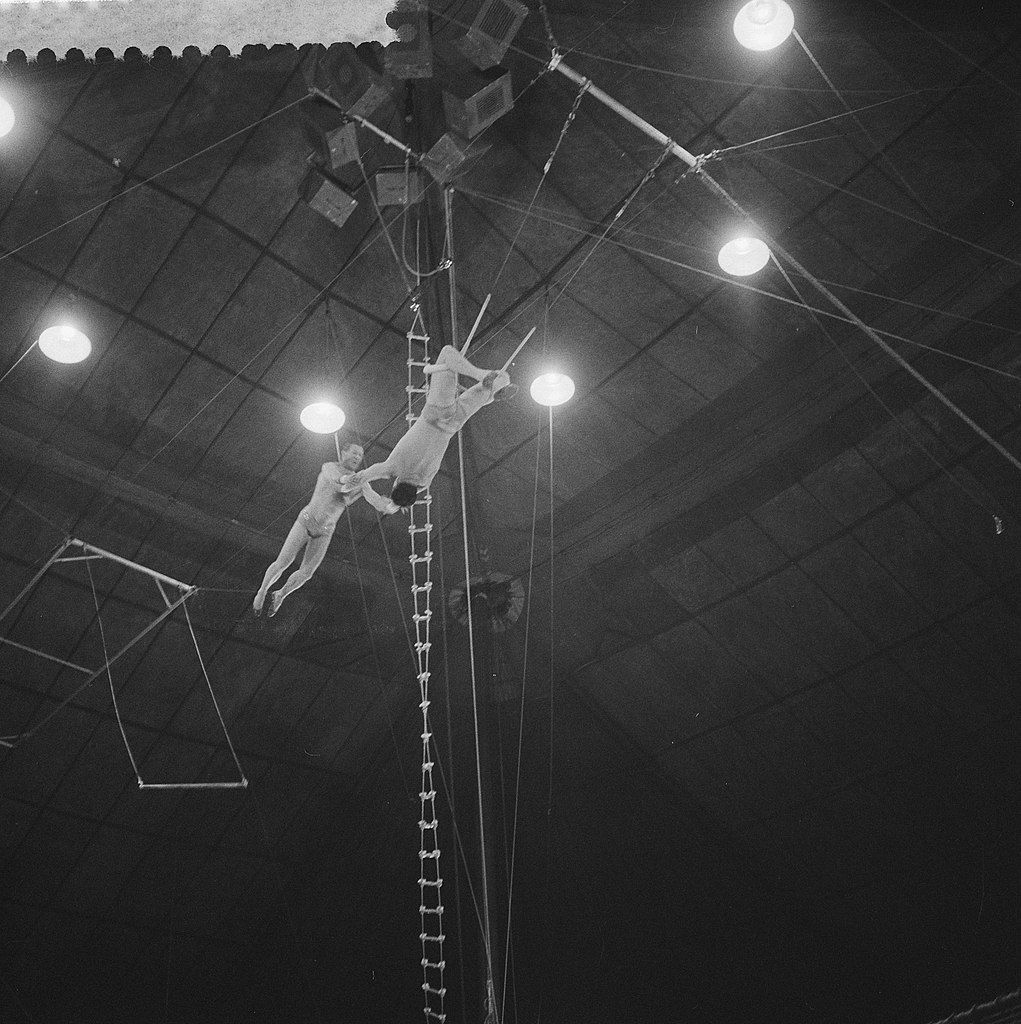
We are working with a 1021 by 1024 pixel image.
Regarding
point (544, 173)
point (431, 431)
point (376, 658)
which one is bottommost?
point (431, 431)

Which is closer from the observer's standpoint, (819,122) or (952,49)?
(952,49)

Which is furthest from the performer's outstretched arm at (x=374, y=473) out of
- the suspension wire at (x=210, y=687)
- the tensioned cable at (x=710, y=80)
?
the suspension wire at (x=210, y=687)

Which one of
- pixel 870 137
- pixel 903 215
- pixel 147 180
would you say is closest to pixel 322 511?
Answer: pixel 147 180

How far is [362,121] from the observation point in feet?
20.0

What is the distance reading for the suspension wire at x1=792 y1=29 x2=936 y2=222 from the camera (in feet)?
18.8

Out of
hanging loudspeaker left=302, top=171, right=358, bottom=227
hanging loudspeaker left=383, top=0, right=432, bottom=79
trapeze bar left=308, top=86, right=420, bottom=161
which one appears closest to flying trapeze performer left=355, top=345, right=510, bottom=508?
trapeze bar left=308, top=86, right=420, bottom=161

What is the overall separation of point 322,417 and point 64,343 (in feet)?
6.29

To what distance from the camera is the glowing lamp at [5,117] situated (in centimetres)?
523

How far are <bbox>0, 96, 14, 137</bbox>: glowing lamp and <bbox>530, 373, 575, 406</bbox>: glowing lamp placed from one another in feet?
12.4

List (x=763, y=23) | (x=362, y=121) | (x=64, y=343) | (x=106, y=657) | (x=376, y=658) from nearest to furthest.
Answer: (x=763, y=23) < (x=362, y=121) < (x=64, y=343) < (x=106, y=657) < (x=376, y=658)

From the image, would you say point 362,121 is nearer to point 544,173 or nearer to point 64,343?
point 544,173

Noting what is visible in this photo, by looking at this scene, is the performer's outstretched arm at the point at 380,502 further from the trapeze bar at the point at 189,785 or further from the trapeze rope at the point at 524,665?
the trapeze rope at the point at 524,665

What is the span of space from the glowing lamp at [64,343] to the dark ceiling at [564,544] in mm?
347

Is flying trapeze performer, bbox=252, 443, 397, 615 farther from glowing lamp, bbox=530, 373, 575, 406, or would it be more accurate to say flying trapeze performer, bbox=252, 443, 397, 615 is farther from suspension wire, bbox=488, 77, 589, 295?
suspension wire, bbox=488, 77, 589, 295
